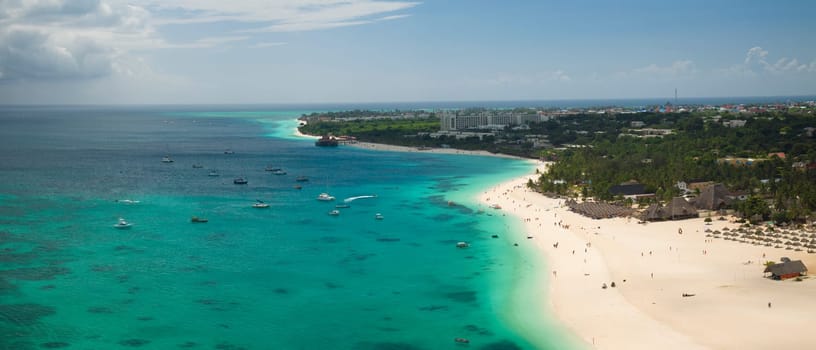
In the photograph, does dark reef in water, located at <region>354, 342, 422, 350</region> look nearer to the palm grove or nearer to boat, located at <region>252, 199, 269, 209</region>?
the palm grove

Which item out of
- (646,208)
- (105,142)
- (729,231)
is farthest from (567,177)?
(105,142)

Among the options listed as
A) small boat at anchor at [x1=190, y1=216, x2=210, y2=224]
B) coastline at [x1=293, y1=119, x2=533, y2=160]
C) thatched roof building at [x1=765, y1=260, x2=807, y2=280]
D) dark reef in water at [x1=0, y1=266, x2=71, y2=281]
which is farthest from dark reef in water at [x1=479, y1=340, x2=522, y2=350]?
coastline at [x1=293, y1=119, x2=533, y2=160]

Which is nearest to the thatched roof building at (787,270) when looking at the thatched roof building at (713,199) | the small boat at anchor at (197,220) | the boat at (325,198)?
the thatched roof building at (713,199)

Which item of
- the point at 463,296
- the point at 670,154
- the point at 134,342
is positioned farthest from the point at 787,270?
the point at 670,154

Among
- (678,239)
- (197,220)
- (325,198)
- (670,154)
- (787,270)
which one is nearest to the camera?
(787,270)

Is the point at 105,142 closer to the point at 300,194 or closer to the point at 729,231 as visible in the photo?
the point at 300,194

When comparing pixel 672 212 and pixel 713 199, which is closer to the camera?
pixel 672 212

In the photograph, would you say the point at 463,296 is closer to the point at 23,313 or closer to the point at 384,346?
the point at 384,346
